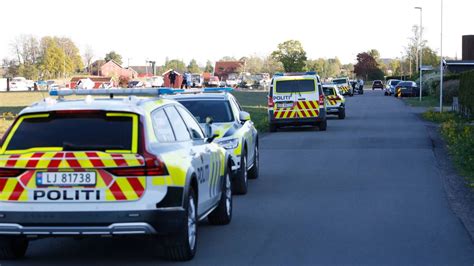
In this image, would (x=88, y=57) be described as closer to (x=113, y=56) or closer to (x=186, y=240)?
(x=113, y=56)

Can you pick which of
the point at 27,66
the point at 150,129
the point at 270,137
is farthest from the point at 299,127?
the point at 27,66

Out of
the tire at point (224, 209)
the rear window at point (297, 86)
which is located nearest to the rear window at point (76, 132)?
the tire at point (224, 209)

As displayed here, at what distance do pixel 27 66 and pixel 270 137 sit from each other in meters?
117

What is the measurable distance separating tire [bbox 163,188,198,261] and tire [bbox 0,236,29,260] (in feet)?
4.61

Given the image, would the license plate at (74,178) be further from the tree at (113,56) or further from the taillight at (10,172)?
the tree at (113,56)

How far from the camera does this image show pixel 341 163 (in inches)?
736

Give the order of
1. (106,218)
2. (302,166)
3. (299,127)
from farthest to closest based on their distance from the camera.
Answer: (299,127) < (302,166) < (106,218)

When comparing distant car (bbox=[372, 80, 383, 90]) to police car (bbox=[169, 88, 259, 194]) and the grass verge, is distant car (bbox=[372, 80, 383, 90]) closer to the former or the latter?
the grass verge

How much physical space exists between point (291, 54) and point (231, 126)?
9009cm

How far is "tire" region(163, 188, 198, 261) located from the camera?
8.08 m

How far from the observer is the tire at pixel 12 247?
27.3 ft

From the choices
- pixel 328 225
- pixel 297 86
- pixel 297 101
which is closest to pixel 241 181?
pixel 328 225

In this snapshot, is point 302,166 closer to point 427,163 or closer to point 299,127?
point 427,163

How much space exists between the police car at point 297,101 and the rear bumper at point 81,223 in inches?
882
